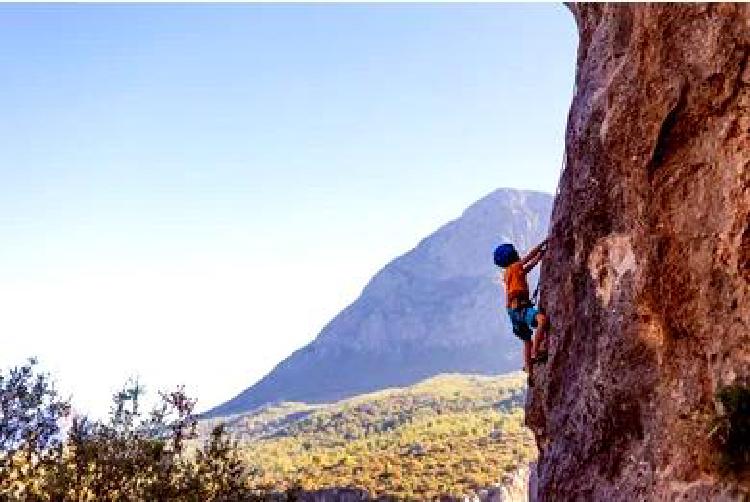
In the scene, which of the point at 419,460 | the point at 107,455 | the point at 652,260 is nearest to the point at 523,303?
the point at 652,260

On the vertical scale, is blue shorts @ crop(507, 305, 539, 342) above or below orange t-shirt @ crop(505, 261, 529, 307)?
below

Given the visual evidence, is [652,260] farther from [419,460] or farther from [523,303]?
[419,460]

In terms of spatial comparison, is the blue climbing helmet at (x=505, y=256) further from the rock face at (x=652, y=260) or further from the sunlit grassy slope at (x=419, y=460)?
the sunlit grassy slope at (x=419, y=460)

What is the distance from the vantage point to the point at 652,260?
13859 millimetres

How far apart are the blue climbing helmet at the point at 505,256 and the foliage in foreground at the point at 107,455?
17889mm

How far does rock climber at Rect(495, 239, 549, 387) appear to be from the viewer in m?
17.0

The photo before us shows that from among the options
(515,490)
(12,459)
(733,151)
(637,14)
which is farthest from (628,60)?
(515,490)

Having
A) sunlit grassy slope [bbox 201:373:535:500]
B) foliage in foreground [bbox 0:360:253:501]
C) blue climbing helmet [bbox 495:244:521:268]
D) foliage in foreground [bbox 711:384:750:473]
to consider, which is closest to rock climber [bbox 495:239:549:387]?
blue climbing helmet [bbox 495:244:521:268]

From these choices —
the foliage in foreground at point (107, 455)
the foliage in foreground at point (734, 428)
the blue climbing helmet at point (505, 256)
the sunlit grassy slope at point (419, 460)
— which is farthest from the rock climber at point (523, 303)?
the sunlit grassy slope at point (419, 460)

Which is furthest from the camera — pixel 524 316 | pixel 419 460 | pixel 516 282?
pixel 419 460

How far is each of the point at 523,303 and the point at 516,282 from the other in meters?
0.70

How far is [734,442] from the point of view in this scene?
1121 cm

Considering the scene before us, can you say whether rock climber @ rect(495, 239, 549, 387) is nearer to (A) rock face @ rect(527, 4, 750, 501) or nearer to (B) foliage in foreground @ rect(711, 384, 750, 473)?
(A) rock face @ rect(527, 4, 750, 501)

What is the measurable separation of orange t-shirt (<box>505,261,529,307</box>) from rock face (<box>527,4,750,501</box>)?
799 millimetres
